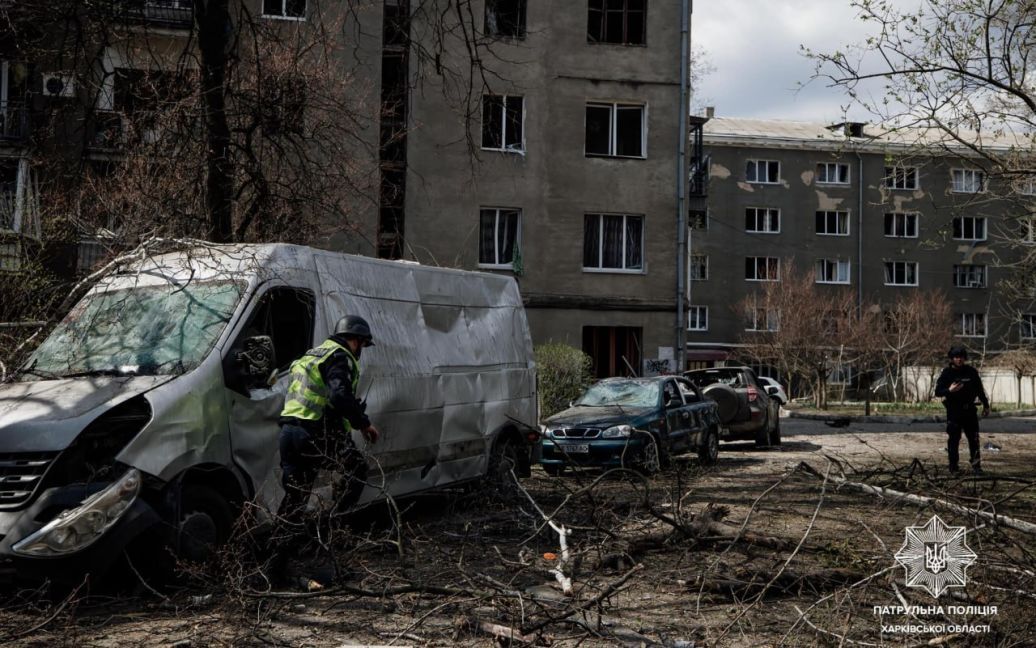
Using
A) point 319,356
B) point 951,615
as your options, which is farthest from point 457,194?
point 951,615

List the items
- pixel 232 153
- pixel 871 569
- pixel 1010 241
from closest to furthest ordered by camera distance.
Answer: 1. pixel 871 569
2. pixel 232 153
3. pixel 1010 241

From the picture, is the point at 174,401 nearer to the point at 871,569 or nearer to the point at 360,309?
the point at 360,309

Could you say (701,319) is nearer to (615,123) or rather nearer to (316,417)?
(615,123)

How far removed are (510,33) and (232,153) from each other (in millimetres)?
14988

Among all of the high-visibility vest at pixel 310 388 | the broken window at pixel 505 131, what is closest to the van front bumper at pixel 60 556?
the high-visibility vest at pixel 310 388

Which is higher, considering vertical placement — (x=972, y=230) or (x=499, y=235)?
(x=972, y=230)

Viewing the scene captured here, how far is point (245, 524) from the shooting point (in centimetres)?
716

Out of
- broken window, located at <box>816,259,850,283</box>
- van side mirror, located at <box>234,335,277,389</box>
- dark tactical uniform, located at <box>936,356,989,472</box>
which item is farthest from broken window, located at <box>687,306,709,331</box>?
van side mirror, located at <box>234,335,277,389</box>

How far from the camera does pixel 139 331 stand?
8273 millimetres

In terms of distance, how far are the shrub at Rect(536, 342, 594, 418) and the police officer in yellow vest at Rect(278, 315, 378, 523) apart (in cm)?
1486

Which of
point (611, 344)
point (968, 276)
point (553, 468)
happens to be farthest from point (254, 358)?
point (968, 276)

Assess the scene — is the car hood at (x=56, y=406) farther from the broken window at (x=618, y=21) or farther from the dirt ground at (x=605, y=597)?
the broken window at (x=618, y=21)

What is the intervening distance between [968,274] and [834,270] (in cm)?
823

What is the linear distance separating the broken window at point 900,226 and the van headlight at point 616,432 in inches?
1775
